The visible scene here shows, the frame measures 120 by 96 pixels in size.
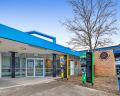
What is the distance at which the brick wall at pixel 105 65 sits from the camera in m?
29.9

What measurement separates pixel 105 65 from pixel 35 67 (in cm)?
966

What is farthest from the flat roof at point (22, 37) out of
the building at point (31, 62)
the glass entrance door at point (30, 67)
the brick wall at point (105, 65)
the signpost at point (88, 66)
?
the brick wall at point (105, 65)

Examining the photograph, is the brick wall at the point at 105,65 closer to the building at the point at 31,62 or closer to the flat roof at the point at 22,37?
the building at the point at 31,62

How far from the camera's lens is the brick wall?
98.0 feet

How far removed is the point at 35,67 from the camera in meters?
26.3

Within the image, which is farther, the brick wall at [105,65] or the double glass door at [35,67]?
the brick wall at [105,65]

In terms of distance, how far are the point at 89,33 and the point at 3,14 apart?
13.6 metres

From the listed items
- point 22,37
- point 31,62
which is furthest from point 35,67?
point 22,37

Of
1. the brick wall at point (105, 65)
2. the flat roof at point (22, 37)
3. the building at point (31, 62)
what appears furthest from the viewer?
the brick wall at point (105, 65)

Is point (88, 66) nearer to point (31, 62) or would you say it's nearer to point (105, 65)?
point (31, 62)

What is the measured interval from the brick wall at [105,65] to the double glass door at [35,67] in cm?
847

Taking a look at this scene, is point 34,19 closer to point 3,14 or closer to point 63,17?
point 3,14

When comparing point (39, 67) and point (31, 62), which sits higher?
point (31, 62)

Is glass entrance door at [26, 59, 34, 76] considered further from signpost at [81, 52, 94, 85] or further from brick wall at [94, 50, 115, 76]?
brick wall at [94, 50, 115, 76]
